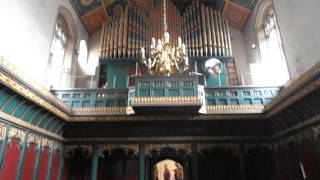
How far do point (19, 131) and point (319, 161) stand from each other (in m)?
8.00

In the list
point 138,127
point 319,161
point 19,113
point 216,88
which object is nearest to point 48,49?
point 19,113

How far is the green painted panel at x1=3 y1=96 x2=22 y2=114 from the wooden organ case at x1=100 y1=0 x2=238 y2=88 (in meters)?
5.43

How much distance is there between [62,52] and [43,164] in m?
5.28

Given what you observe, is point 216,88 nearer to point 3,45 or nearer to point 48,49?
point 48,49

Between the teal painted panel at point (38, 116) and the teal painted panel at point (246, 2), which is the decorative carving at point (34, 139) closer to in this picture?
the teal painted panel at point (38, 116)

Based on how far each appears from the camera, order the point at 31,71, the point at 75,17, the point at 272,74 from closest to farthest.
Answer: the point at 31,71 → the point at 272,74 → the point at 75,17

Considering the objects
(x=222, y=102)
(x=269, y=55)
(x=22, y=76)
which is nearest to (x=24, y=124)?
(x=22, y=76)

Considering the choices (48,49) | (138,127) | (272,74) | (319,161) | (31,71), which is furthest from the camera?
(272,74)

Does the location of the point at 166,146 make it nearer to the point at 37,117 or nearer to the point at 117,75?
the point at 117,75

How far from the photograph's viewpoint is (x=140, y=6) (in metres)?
14.1

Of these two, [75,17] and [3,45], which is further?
[75,17]

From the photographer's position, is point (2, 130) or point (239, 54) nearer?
point (2, 130)

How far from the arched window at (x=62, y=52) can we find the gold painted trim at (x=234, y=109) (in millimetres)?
6303

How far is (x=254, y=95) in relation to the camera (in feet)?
31.0
